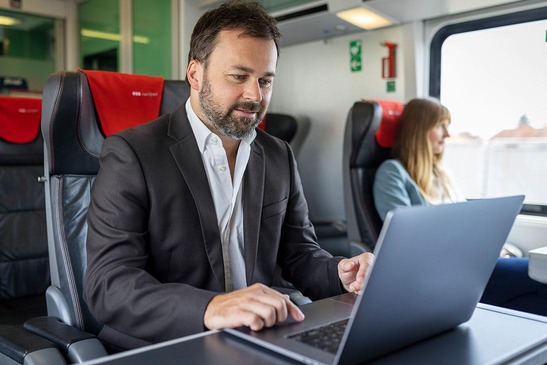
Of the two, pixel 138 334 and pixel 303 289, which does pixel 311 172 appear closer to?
pixel 303 289

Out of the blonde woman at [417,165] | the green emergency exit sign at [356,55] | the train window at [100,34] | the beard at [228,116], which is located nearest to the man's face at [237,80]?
the beard at [228,116]

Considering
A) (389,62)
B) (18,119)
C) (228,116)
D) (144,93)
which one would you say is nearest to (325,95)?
(389,62)

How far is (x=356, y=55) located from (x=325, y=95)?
0.40 meters

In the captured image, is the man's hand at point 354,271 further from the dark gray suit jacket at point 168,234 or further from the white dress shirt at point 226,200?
the white dress shirt at point 226,200

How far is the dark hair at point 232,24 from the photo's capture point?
1.47 m

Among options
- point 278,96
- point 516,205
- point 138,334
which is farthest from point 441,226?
point 278,96

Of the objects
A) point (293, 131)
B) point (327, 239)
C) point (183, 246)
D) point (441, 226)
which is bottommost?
point (327, 239)

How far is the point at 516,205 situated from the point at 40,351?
1026mm

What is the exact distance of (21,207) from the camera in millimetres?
2820

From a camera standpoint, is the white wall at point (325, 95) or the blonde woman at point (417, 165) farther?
the white wall at point (325, 95)

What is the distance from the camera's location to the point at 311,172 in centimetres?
424

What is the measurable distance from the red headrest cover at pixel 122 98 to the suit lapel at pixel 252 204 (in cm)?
46

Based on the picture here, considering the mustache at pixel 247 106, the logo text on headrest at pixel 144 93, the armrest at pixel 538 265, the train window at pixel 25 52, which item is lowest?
the armrest at pixel 538 265

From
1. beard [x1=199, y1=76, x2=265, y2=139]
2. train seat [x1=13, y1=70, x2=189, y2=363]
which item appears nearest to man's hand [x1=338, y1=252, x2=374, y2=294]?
beard [x1=199, y1=76, x2=265, y2=139]
